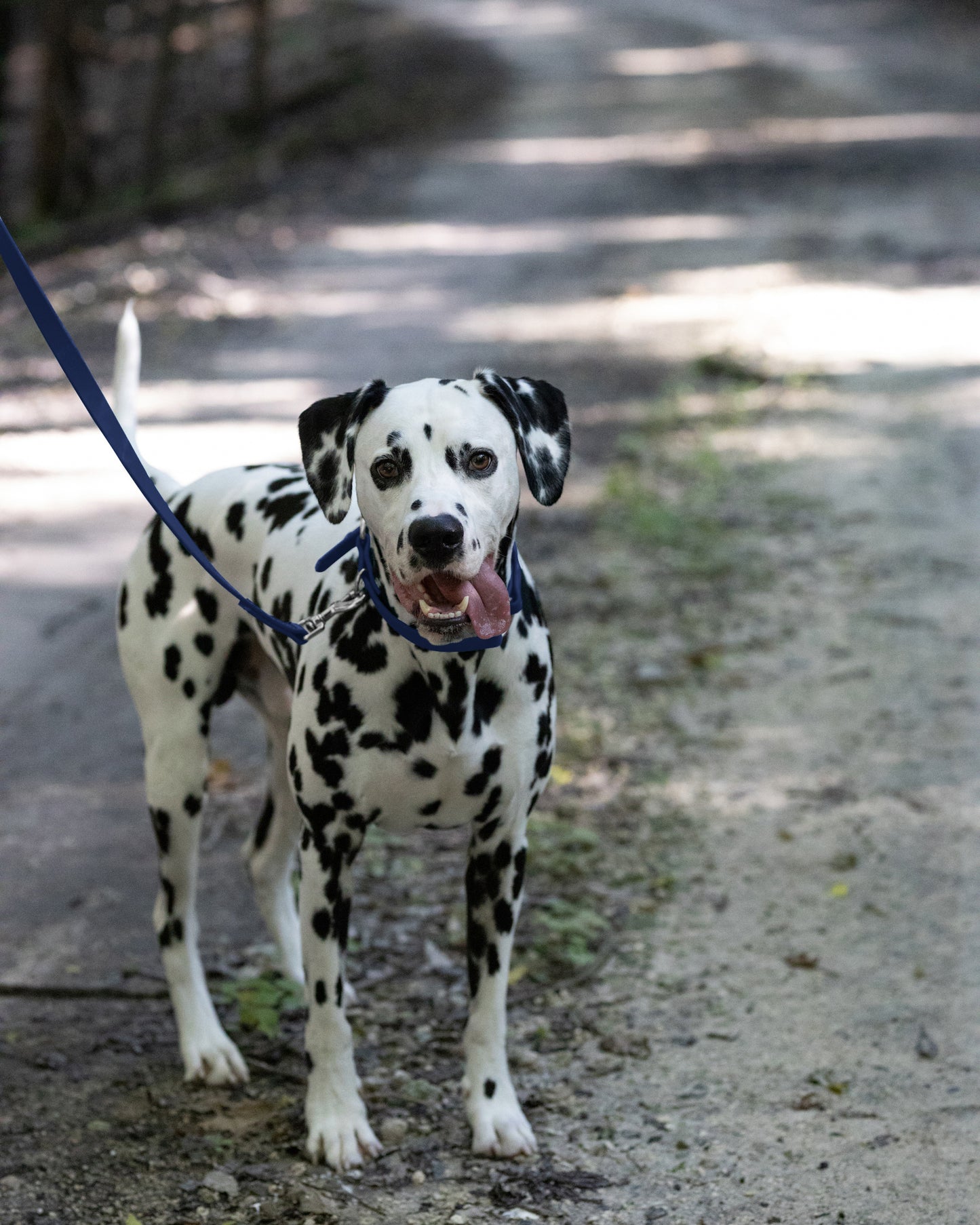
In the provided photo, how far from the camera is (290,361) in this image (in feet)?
37.4

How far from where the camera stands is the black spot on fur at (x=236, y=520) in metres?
4.12

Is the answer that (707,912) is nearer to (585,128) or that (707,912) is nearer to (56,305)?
(56,305)

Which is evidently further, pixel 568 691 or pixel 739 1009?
pixel 568 691

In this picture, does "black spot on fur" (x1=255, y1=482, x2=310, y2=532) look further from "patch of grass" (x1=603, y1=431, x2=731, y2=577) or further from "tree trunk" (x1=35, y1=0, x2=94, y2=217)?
"tree trunk" (x1=35, y1=0, x2=94, y2=217)

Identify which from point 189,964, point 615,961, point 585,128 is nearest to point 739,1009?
point 615,961

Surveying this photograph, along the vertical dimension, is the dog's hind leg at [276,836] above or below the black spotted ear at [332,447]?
below

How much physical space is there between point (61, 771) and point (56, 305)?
738 centimetres

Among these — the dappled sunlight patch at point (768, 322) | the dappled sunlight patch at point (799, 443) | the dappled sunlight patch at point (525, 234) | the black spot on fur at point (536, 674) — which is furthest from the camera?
the dappled sunlight patch at point (525, 234)

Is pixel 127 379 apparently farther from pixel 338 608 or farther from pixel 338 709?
pixel 338 709

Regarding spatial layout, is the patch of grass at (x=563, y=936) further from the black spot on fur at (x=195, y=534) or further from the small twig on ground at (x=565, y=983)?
the black spot on fur at (x=195, y=534)

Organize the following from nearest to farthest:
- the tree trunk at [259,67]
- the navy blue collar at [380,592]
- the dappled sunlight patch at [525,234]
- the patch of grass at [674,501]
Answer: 1. the navy blue collar at [380,592]
2. the patch of grass at [674,501]
3. the dappled sunlight patch at [525,234]
4. the tree trunk at [259,67]

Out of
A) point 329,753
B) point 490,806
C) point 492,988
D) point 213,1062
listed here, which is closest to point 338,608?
point 329,753

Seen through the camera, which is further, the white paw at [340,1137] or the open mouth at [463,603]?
the white paw at [340,1137]

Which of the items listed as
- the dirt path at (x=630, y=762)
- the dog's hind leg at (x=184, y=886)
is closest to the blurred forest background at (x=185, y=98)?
the dirt path at (x=630, y=762)
